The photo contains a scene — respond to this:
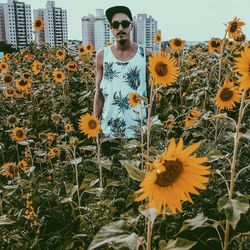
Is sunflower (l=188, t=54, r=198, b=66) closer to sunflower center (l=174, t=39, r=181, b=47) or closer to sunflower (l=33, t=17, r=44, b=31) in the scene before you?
sunflower center (l=174, t=39, r=181, b=47)

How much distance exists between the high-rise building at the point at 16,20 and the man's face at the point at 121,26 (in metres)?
23.5

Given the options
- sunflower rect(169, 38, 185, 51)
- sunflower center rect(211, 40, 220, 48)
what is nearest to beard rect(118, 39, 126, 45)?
sunflower center rect(211, 40, 220, 48)

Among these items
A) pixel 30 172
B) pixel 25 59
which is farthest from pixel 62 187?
pixel 25 59

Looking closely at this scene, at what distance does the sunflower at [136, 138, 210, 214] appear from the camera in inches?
43.5

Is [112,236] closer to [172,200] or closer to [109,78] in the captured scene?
[172,200]

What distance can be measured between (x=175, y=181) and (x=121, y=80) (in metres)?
2.03

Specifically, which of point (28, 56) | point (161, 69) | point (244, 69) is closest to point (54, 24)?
point (28, 56)

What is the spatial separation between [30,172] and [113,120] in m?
0.82

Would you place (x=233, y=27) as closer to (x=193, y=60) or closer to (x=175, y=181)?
(x=193, y=60)

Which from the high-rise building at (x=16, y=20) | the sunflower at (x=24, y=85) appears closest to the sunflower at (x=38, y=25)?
the sunflower at (x=24, y=85)

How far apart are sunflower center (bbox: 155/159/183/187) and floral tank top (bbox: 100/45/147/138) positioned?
1.88m

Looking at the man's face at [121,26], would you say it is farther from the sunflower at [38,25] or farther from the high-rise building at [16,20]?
the high-rise building at [16,20]

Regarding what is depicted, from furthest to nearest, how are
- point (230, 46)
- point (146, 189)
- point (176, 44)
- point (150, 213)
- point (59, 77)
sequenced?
point (230, 46) → point (176, 44) → point (59, 77) → point (150, 213) → point (146, 189)

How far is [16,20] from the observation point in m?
28.4
